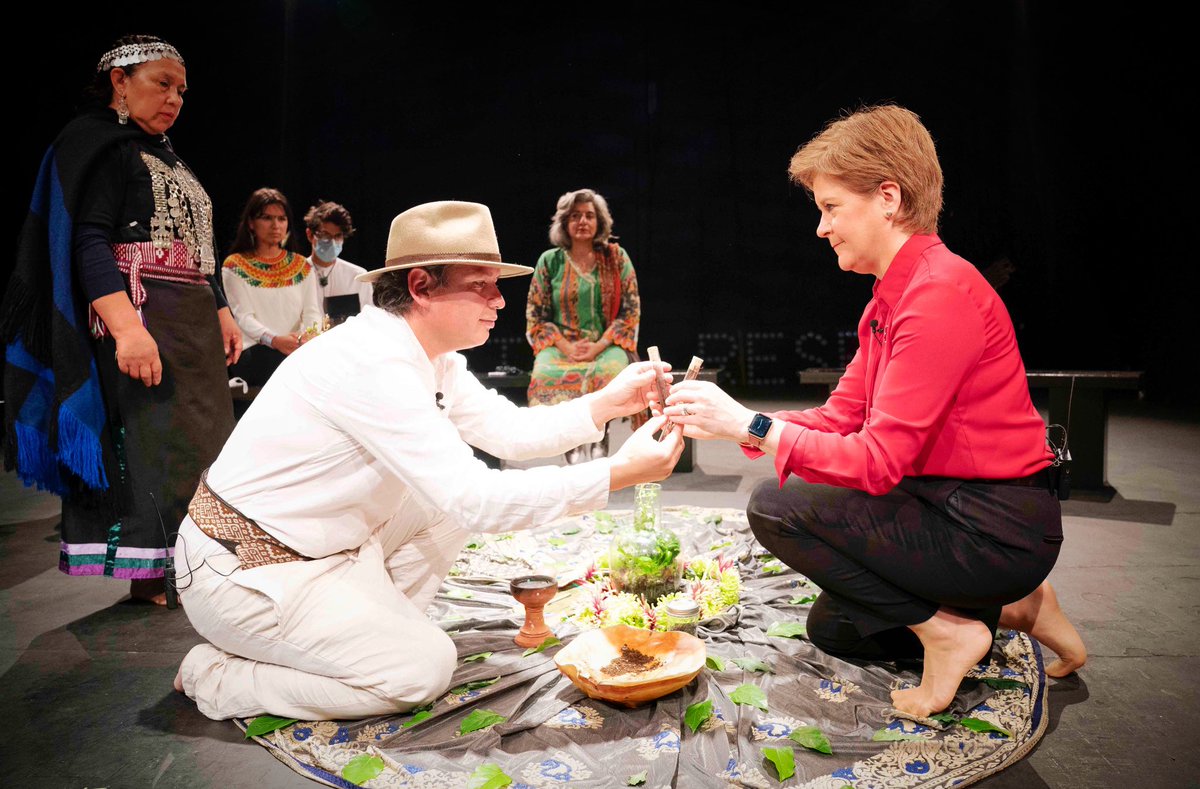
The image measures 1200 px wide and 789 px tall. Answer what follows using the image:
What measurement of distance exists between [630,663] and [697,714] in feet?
0.68

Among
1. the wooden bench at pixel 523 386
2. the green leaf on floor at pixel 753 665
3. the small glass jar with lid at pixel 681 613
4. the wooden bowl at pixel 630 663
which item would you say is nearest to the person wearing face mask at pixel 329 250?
the wooden bench at pixel 523 386

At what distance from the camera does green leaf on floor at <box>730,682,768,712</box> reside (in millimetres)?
1881

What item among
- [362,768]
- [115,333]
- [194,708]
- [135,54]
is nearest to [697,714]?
[362,768]

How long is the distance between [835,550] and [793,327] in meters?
6.45

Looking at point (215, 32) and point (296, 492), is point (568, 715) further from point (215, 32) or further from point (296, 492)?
point (215, 32)

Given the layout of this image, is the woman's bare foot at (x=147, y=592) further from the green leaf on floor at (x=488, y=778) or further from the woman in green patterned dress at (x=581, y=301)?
the woman in green patterned dress at (x=581, y=301)

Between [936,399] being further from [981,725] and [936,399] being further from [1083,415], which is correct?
[1083,415]

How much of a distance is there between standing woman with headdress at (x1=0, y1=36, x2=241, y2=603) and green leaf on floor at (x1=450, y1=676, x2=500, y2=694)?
130cm

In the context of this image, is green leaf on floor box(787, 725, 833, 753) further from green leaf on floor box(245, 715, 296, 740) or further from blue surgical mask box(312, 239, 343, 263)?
blue surgical mask box(312, 239, 343, 263)

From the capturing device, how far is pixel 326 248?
17.6 feet

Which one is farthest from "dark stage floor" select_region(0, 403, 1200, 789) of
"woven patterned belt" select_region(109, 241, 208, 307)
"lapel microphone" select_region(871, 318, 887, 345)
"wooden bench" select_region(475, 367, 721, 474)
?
"wooden bench" select_region(475, 367, 721, 474)

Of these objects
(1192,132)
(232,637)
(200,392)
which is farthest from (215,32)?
(1192,132)

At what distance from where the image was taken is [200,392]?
2777 millimetres

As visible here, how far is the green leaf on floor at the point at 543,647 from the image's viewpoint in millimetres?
2211
